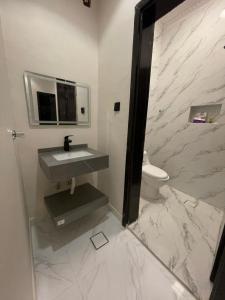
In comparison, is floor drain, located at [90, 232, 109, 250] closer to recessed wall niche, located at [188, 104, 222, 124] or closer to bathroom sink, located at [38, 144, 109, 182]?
bathroom sink, located at [38, 144, 109, 182]

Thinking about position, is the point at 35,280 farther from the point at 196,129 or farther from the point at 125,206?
the point at 196,129

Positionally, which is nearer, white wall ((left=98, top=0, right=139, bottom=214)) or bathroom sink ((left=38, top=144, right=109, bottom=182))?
bathroom sink ((left=38, top=144, right=109, bottom=182))

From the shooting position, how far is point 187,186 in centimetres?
221

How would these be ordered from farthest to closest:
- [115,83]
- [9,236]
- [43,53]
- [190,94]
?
[190,94] → [115,83] → [43,53] → [9,236]

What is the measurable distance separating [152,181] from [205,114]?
121cm

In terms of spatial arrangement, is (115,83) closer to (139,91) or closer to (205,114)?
(139,91)

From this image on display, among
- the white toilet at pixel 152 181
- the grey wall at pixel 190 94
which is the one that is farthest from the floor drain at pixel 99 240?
the grey wall at pixel 190 94

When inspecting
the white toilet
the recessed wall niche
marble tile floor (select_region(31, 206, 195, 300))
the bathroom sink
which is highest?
the recessed wall niche

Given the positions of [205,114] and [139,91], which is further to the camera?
[205,114]

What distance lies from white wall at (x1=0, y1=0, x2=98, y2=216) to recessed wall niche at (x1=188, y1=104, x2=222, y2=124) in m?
1.48

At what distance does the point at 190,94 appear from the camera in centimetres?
205

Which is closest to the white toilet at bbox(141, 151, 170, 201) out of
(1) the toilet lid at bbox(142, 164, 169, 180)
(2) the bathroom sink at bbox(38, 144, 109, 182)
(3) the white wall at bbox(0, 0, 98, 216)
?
(1) the toilet lid at bbox(142, 164, 169, 180)

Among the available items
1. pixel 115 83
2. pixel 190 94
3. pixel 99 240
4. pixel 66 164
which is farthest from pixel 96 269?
pixel 190 94

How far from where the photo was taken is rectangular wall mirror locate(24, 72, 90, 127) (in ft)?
4.41
